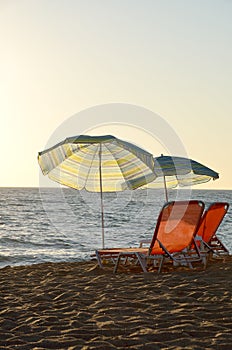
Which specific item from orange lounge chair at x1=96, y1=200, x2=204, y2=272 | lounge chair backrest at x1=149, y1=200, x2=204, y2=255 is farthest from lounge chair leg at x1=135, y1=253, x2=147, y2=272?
lounge chair backrest at x1=149, y1=200, x2=204, y2=255

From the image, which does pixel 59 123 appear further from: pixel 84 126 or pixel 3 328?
pixel 3 328

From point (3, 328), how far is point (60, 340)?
0.64 meters

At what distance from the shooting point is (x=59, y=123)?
751 cm

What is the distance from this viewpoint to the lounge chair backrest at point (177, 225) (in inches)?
265

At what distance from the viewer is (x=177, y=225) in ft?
22.6

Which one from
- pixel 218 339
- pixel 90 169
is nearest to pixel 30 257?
pixel 90 169

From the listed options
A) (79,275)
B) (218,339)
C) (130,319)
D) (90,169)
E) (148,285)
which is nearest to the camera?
(218,339)

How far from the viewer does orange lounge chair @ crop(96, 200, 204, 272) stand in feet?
22.1

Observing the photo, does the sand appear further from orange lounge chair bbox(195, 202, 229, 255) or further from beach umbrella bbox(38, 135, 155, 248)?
beach umbrella bbox(38, 135, 155, 248)

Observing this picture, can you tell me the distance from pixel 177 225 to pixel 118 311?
2590 mm

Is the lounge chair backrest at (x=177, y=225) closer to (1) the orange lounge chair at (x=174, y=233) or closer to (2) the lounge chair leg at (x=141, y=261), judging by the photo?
(1) the orange lounge chair at (x=174, y=233)

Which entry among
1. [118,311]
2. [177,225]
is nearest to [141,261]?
[177,225]

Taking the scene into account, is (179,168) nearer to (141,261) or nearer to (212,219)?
(212,219)

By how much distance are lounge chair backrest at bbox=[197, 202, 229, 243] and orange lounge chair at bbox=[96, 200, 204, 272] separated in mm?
1134
